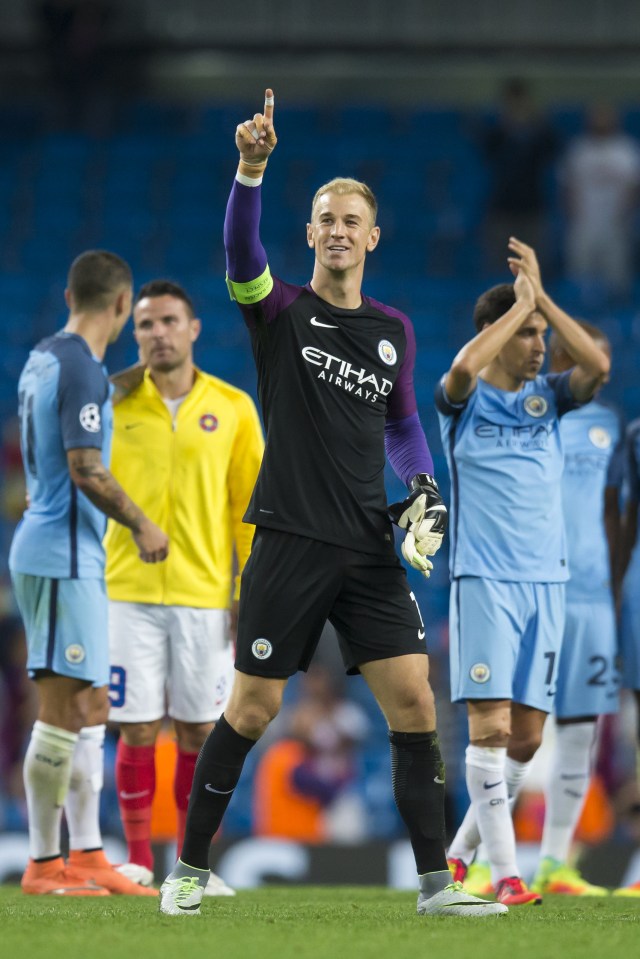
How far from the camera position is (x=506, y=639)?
6.54 metres

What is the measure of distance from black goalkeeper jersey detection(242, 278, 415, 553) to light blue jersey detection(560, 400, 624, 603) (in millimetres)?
2300

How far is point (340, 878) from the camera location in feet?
29.2

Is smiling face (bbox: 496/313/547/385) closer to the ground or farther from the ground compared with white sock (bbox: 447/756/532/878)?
farther from the ground

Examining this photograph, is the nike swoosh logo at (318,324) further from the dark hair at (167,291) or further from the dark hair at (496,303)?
the dark hair at (167,291)

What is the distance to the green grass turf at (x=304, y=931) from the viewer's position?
4262mm

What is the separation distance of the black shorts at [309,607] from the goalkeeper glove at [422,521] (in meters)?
0.13

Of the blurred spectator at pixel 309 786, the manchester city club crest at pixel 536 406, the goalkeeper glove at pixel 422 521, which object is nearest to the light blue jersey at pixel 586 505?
the manchester city club crest at pixel 536 406

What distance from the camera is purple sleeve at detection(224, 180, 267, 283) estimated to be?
5.12 m

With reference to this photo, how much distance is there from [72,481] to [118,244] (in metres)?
11.0

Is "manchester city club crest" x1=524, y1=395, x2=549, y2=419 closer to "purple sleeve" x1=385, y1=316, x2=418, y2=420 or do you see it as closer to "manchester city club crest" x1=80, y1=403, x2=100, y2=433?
"purple sleeve" x1=385, y1=316, x2=418, y2=420

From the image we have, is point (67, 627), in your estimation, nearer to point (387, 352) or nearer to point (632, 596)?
point (387, 352)

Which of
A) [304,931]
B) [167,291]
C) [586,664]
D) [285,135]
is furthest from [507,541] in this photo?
[285,135]

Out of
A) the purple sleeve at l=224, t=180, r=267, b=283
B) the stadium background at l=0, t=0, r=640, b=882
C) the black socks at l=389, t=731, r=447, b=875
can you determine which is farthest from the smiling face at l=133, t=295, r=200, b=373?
the stadium background at l=0, t=0, r=640, b=882

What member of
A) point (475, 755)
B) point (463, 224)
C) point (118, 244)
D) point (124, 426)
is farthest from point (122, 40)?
point (475, 755)
